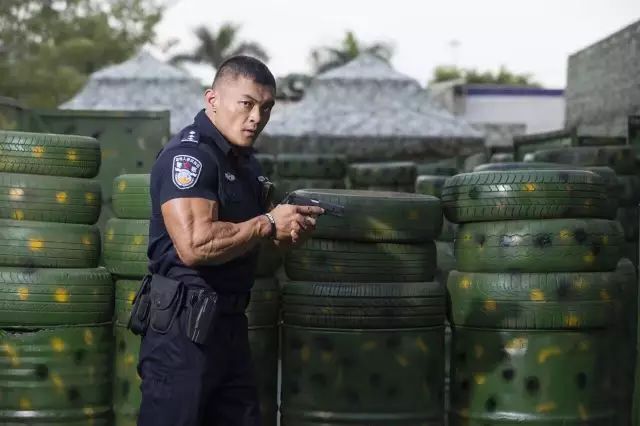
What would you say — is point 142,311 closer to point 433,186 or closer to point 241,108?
point 241,108

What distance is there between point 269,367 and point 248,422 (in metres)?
1.58

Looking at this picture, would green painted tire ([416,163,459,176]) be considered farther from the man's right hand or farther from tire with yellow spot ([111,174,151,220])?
the man's right hand

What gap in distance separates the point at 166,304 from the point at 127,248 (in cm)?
175

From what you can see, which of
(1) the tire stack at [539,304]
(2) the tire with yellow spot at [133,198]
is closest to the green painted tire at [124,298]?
(2) the tire with yellow spot at [133,198]

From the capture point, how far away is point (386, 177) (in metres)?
13.4

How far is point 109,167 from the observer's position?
11680 millimetres

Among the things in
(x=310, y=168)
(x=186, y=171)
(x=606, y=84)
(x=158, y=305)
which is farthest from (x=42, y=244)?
(x=606, y=84)

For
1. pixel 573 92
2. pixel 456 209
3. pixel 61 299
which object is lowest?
pixel 61 299

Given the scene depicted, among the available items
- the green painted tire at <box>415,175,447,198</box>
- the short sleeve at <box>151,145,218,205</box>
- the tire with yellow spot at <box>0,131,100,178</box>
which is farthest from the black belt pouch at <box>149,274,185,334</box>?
the green painted tire at <box>415,175,447,198</box>

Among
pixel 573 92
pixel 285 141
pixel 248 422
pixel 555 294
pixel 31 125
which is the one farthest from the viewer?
pixel 285 141

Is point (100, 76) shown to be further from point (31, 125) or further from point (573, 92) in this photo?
point (31, 125)

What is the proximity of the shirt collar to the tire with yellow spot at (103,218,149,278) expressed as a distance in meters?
1.63

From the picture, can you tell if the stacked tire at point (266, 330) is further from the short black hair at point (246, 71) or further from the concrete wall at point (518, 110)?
the concrete wall at point (518, 110)

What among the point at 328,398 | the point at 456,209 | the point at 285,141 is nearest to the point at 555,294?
the point at 456,209
